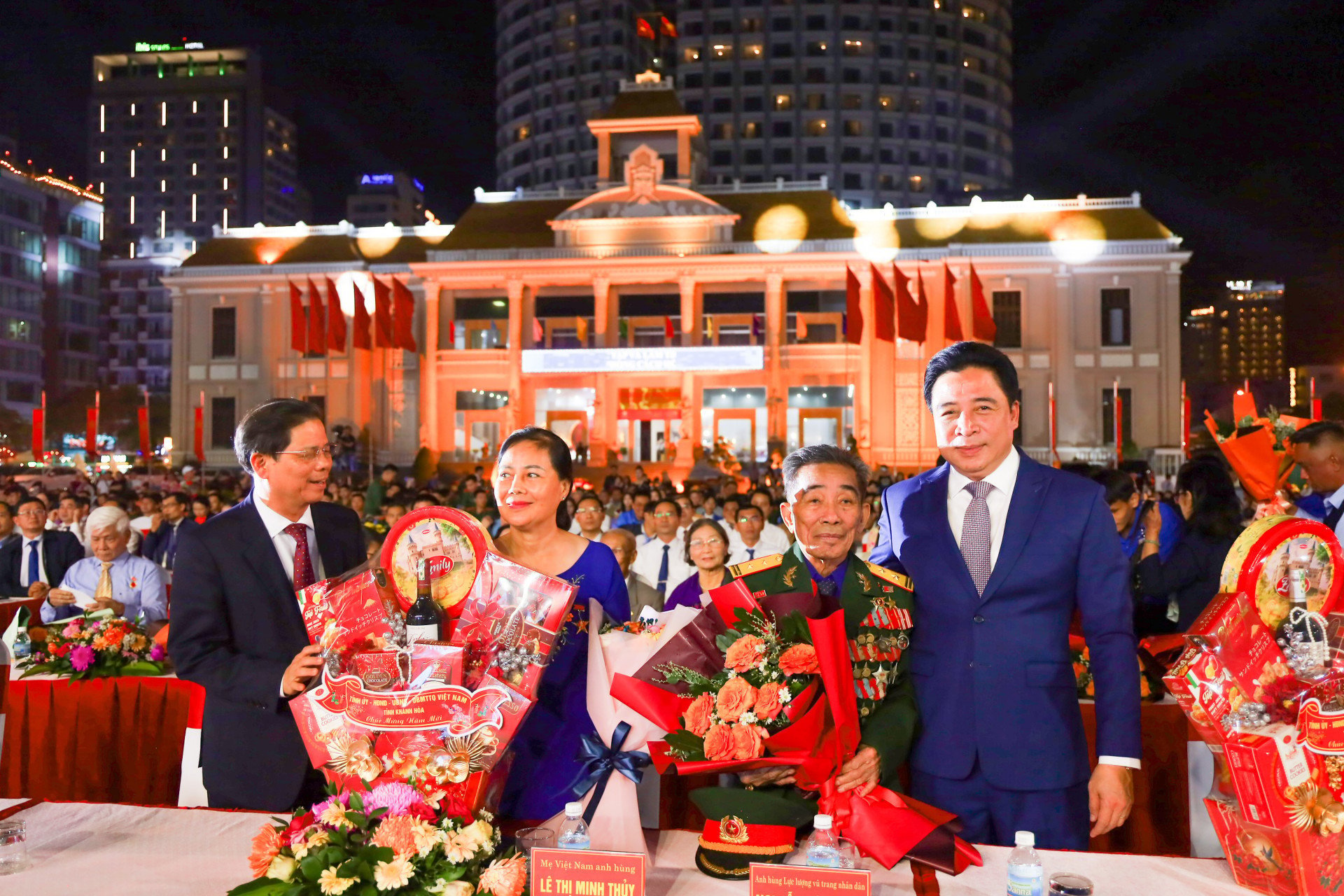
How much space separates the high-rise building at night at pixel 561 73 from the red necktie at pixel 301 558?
212 feet

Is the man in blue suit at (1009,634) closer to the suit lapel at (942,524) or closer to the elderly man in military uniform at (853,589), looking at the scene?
the suit lapel at (942,524)

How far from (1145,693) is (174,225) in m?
110

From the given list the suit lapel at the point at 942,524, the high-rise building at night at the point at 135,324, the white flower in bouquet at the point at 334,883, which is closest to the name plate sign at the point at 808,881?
the white flower in bouquet at the point at 334,883

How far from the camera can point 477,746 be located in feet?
6.71

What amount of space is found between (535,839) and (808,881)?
59 centimetres

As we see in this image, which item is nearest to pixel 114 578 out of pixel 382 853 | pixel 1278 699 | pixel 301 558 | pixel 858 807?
pixel 301 558

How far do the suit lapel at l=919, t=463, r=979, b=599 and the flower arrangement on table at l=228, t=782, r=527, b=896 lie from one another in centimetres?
147

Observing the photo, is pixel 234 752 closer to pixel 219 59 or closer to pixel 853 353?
pixel 853 353

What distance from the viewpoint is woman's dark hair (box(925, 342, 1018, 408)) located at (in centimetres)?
272

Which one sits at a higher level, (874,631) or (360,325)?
(360,325)

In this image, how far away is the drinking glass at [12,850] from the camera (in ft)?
7.36

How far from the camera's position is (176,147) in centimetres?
9831

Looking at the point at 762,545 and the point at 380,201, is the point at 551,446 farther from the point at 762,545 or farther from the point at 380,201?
the point at 380,201

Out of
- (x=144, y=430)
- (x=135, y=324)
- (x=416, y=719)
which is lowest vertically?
(x=416, y=719)
